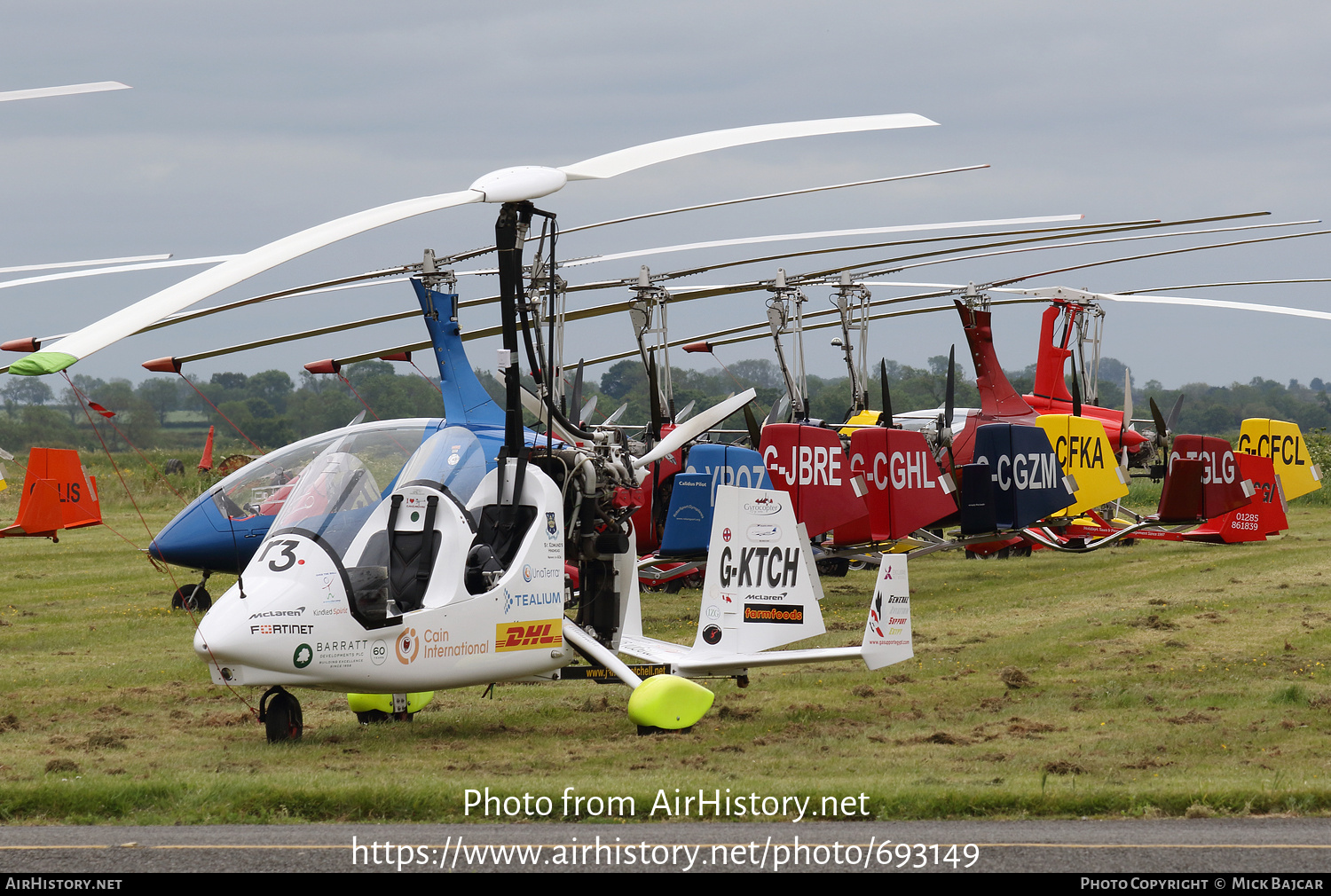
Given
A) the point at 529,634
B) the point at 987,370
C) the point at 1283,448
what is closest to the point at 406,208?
the point at 529,634

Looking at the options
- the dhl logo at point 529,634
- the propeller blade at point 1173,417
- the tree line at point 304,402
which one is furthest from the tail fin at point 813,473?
the propeller blade at point 1173,417

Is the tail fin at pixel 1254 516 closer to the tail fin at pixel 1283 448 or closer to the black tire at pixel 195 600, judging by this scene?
the tail fin at pixel 1283 448

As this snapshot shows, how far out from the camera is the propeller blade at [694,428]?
29.0ft

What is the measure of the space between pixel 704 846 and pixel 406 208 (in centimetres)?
360

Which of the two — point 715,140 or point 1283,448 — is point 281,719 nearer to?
point 715,140

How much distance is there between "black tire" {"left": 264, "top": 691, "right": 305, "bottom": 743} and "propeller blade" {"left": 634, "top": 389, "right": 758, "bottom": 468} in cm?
277

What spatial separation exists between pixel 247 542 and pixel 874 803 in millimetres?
9089

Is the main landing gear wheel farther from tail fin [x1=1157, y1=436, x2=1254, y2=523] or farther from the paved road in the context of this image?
tail fin [x1=1157, y1=436, x2=1254, y2=523]

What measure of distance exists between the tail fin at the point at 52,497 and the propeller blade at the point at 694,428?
34.9 ft

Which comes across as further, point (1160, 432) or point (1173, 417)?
point (1173, 417)

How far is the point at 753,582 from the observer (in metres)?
8.89

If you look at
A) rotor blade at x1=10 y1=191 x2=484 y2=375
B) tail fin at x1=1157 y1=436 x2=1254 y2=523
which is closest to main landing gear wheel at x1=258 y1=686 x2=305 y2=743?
rotor blade at x1=10 y1=191 x2=484 y2=375

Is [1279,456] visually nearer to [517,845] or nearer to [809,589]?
[809,589]

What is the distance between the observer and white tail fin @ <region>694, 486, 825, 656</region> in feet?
28.7
